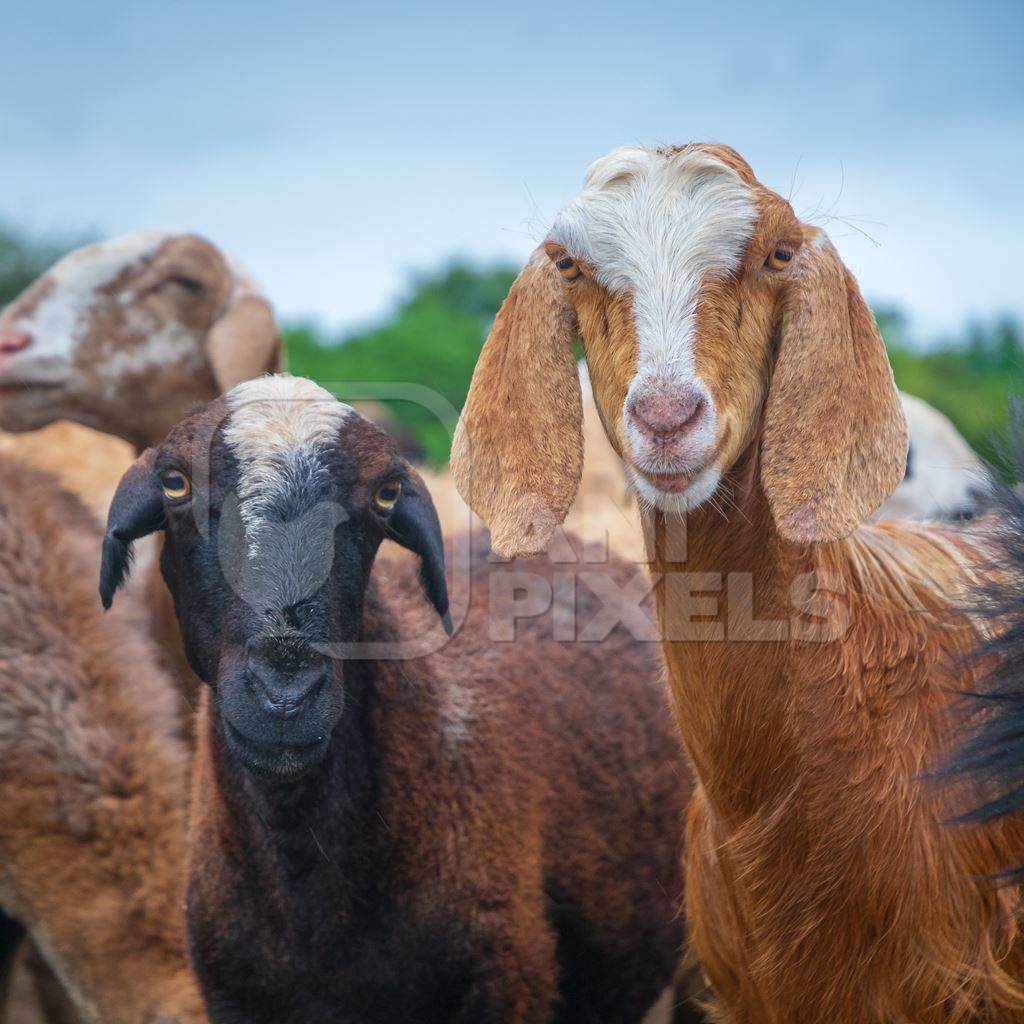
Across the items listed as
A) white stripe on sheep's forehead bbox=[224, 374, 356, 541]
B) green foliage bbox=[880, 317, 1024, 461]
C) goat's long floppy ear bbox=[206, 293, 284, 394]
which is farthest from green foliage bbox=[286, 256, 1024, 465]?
white stripe on sheep's forehead bbox=[224, 374, 356, 541]

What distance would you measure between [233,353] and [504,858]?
123 inches

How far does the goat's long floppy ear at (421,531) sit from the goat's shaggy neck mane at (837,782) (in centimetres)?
80

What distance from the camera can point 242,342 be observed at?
6336mm

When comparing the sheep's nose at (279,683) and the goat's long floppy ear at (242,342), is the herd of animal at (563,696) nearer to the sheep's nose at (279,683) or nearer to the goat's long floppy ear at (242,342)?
the sheep's nose at (279,683)

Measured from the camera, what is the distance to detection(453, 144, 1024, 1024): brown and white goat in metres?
3.15

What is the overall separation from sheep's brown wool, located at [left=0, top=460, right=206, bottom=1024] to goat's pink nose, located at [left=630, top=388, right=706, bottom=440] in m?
2.47

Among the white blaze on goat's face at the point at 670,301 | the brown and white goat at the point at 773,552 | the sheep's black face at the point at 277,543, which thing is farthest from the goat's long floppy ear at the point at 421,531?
the white blaze on goat's face at the point at 670,301

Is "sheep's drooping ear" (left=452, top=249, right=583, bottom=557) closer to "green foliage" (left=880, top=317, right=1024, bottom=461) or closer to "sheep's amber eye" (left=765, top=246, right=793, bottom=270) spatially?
"sheep's amber eye" (left=765, top=246, right=793, bottom=270)

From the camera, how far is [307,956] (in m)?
3.83

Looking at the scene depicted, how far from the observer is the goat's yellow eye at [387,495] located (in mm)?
3869

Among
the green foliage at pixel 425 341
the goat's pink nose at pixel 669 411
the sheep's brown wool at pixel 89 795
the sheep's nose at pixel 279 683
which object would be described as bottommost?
the sheep's brown wool at pixel 89 795

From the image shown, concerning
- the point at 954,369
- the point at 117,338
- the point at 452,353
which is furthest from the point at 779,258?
the point at 452,353

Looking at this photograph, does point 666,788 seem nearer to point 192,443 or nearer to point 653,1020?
point 653,1020

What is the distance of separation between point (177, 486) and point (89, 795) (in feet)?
4.80
